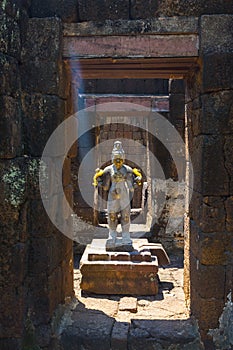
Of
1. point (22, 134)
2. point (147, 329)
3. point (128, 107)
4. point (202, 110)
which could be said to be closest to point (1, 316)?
point (147, 329)

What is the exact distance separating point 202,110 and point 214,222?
1042mm

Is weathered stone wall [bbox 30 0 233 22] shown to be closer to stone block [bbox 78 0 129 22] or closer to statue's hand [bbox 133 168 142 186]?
stone block [bbox 78 0 129 22]

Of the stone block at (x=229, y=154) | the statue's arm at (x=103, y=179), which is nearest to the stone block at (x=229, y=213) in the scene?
the stone block at (x=229, y=154)

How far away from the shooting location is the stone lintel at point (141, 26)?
11.0 ft

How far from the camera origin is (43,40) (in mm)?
3387

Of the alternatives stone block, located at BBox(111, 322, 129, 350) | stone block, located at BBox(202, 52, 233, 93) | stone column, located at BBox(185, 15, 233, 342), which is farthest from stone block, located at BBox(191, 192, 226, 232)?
stone block, located at BBox(111, 322, 129, 350)

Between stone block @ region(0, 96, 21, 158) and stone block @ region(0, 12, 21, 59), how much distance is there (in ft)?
1.34

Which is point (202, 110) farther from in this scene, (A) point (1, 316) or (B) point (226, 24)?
(A) point (1, 316)

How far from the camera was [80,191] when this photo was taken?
775cm

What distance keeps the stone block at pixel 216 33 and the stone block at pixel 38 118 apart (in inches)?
57.2

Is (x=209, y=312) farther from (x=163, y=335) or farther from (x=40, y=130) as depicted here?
(x=40, y=130)

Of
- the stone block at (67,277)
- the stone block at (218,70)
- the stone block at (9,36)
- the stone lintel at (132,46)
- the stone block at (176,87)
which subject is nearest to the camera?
the stone block at (9,36)

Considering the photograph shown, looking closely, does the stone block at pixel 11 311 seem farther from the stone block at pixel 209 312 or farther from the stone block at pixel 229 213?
the stone block at pixel 229 213

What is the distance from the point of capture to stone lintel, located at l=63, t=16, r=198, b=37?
11.0ft
